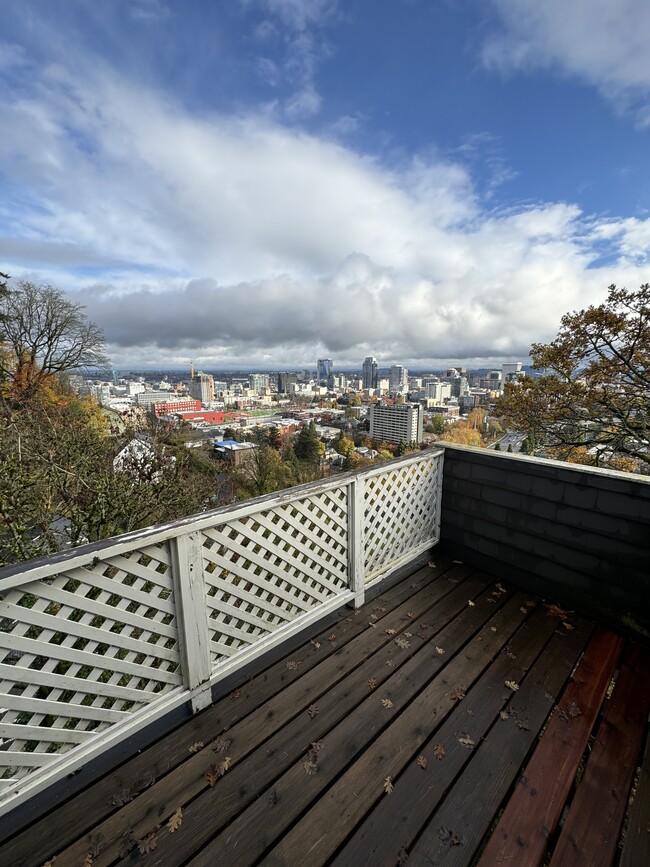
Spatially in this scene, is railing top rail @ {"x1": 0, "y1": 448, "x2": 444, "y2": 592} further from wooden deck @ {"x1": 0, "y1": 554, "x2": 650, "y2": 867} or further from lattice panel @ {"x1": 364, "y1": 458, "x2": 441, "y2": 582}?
wooden deck @ {"x1": 0, "y1": 554, "x2": 650, "y2": 867}

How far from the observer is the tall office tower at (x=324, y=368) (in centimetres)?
12044

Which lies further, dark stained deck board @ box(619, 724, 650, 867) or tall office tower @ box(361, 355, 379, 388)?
tall office tower @ box(361, 355, 379, 388)

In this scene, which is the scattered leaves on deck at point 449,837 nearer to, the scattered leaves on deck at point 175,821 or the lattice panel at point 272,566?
the scattered leaves on deck at point 175,821

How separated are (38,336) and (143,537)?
65.5 feet

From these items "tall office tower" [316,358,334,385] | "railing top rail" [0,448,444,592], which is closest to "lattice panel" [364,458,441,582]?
"railing top rail" [0,448,444,592]

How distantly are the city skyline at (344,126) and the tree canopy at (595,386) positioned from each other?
54cm

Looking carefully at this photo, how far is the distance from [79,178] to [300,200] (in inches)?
248

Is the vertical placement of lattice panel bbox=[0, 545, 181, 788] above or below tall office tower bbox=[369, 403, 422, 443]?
above

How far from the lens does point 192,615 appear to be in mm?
1530

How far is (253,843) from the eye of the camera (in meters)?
1.11

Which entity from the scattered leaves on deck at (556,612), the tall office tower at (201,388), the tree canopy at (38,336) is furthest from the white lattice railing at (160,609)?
the tall office tower at (201,388)

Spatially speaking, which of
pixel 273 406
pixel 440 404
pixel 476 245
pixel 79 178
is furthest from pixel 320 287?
pixel 440 404

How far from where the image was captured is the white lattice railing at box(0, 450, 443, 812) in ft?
3.79

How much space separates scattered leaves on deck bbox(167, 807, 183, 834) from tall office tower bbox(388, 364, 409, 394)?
86.3m
